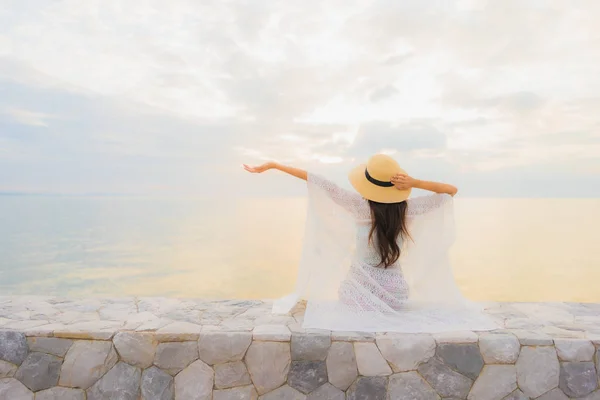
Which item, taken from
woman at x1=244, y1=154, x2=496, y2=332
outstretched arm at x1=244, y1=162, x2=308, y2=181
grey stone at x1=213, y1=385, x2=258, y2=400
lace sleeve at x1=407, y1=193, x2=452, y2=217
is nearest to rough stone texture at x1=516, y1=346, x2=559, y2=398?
→ woman at x1=244, y1=154, x2=496, y2=332

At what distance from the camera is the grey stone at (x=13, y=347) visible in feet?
11.0

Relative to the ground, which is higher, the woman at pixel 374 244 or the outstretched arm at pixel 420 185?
the outstretched arm at pixel 420 185

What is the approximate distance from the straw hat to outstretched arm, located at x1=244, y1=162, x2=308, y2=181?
1.37 ft

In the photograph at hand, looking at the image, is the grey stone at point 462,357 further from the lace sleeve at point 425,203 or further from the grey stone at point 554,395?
the lace sleeve at point 425,203

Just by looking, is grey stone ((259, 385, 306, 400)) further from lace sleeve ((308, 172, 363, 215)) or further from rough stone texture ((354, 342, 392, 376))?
lace sleeve ((308, 172, 363, 215))

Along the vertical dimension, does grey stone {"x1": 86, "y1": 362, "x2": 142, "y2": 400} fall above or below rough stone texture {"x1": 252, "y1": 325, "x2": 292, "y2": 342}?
below

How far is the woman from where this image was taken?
377 cm

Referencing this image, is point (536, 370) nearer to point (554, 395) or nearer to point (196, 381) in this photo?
point (554, 395)

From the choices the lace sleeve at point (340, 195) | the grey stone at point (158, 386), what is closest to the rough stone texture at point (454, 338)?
the lace sleeve at point (340, 195)

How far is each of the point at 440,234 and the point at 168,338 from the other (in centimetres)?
214

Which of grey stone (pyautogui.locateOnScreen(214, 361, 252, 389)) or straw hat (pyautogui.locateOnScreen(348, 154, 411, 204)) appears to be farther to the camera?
straw hat (pyautogui.locateOnScreen(348, 154, 411, 204))

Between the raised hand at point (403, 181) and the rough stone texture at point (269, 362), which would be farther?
the raised hand at point (403, 181)

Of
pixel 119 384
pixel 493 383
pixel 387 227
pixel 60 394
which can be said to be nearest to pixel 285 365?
pixel 119 384

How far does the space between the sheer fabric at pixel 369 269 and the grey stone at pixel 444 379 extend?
371 mm
